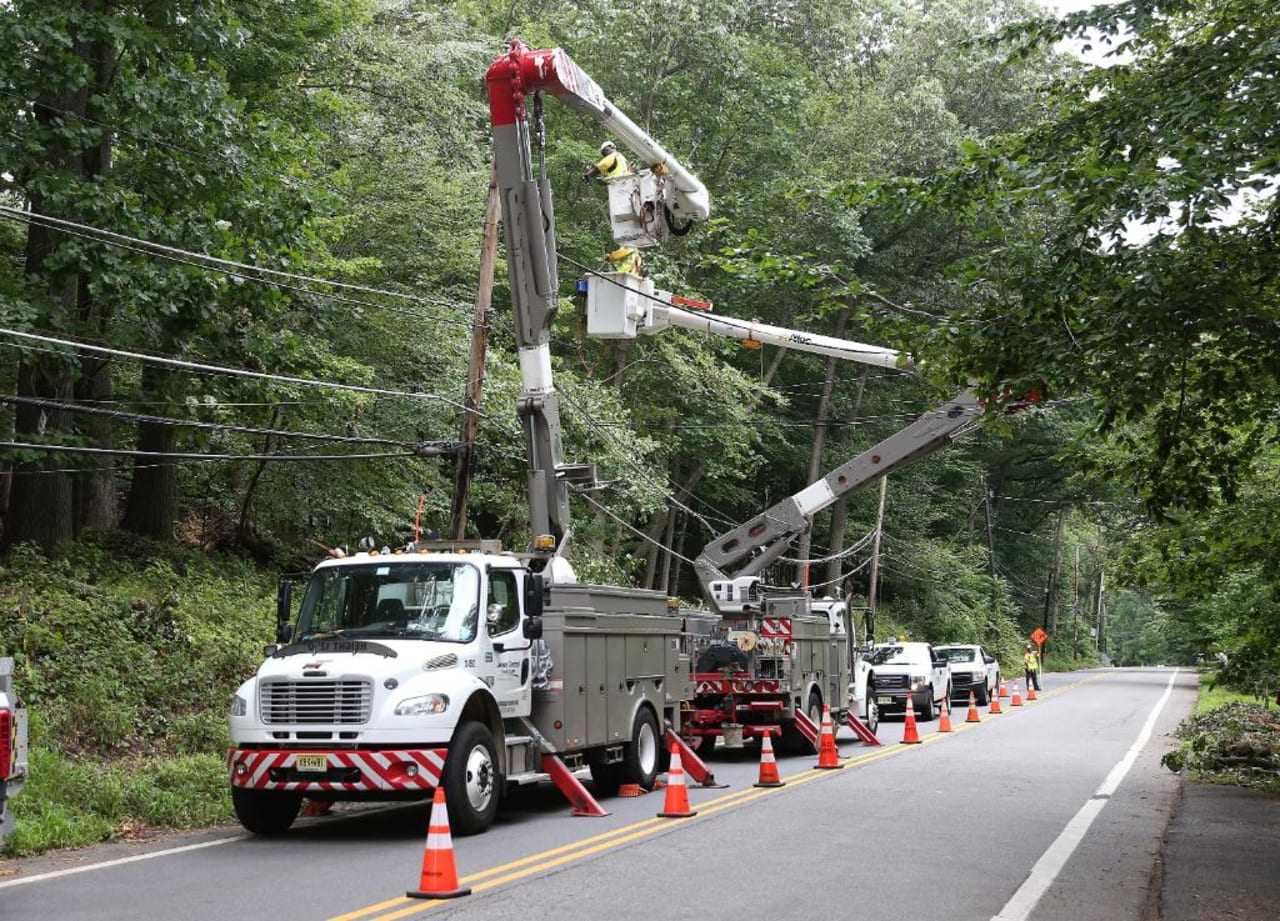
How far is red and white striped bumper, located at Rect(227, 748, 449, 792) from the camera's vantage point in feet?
38.4

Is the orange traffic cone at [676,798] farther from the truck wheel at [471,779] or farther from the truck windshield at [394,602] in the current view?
the truck windshield at [394,602]

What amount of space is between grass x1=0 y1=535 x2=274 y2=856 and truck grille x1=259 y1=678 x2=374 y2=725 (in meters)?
1.84

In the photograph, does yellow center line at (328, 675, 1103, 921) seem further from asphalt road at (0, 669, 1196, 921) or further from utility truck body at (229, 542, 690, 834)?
utility truck body at (229, 542, 690, 834)

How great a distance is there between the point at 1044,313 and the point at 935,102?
33.6 meters

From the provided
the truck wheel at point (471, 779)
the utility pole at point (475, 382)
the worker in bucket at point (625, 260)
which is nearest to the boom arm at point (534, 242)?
the worker in bucket at point (625, 260)

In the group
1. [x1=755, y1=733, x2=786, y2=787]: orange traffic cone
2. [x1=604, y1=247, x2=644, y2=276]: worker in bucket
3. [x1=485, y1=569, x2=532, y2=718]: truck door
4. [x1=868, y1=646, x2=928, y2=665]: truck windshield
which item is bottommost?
[x1=755, y1=733, x2=786, y2=787]: orange traffic cone

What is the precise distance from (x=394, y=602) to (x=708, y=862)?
419 cm

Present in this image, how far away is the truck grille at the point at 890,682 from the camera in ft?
104

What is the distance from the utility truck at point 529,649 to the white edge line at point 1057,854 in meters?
4.41

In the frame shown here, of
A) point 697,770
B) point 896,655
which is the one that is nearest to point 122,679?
point 697,770

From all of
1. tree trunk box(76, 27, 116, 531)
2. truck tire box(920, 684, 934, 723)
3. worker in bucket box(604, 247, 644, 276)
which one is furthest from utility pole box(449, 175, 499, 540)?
truck tire box(920, 684, 934, 723)

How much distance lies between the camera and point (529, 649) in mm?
13797

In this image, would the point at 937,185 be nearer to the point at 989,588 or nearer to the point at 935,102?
the point at 935,102

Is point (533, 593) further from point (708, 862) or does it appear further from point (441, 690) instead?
point (708, 862)
